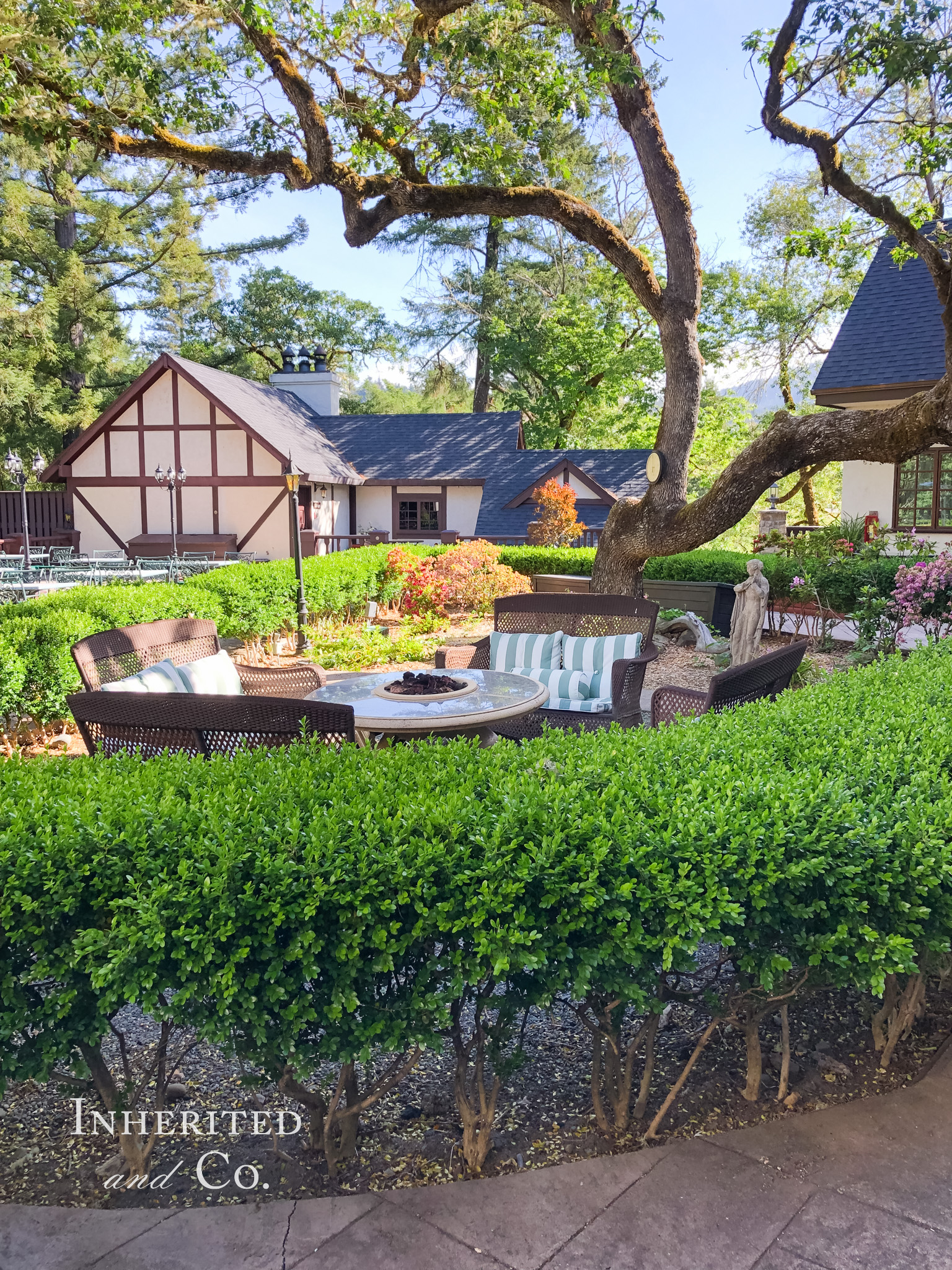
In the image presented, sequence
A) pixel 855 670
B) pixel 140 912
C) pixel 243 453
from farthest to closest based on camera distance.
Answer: pixel 243 453
pixel 855 670
pixel 140 912

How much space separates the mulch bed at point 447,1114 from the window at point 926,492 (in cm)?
1351

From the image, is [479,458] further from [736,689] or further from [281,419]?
[736,689]

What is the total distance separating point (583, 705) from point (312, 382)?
81.6ft

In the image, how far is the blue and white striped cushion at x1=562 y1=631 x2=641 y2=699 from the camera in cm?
637

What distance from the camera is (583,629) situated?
735cm

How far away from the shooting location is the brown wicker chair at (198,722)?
3576mm

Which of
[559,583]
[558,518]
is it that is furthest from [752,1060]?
[558,518]

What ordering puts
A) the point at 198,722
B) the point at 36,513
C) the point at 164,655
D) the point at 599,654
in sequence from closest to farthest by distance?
1. the point at 198,722
2. the point at 164,655
3. the point at 599,654
4. the point at 36,513

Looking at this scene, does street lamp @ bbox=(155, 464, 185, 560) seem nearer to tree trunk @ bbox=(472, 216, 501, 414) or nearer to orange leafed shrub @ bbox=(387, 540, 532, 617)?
orange leafed shrub @ bbox=(387, 540, 532, 617)

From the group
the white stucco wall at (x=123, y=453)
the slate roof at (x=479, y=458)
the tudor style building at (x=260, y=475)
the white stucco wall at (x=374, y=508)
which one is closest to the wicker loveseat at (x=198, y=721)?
the tudor style building at (x=260, y=475)

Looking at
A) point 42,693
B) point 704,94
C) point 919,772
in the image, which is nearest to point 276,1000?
point 919,772

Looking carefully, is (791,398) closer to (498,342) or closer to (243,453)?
(498,342)

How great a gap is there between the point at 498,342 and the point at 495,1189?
95.1 feet

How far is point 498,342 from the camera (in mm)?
28922
